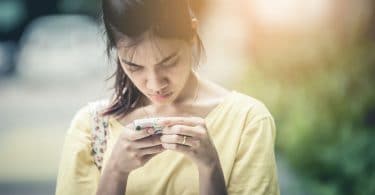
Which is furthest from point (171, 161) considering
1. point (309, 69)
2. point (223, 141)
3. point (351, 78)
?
point (351, 78)

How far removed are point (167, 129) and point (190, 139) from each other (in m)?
0.05

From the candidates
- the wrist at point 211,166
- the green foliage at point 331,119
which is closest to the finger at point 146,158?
the wrist at point 211,166

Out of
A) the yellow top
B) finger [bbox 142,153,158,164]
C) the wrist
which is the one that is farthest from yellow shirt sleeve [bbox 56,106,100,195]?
the wrist

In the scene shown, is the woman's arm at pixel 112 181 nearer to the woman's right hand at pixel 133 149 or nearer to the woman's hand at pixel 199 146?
the woman's right hand at pixel 133 149

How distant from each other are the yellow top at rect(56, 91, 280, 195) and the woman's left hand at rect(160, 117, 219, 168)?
5 centimetres

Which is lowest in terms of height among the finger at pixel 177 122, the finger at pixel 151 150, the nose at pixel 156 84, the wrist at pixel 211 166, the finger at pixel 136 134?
the wrist at pixel 211 166

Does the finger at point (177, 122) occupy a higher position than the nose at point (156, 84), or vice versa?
the nose at point (156, 84)

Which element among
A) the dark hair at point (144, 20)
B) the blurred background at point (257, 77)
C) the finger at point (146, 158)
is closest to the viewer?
the dark hair at point (144, 20)

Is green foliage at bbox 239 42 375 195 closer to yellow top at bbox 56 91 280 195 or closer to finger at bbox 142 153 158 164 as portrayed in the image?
yellow top at bbox 56 91 280 195

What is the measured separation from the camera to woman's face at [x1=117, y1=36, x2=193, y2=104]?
1.07m

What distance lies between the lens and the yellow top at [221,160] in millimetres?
1136

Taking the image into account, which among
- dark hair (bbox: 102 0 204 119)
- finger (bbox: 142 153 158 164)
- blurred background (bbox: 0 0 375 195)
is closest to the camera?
dark hair (bbox: 102 0 204 119)

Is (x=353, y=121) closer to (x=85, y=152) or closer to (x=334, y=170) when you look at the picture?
(x=334, y=170)

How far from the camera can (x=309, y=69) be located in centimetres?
135
